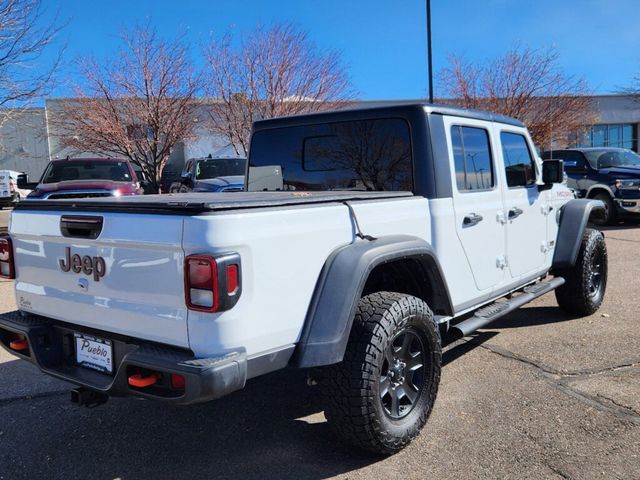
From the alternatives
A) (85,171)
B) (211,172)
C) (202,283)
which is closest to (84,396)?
(202,283)

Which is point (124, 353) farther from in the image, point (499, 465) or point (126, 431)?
point (499, 465)

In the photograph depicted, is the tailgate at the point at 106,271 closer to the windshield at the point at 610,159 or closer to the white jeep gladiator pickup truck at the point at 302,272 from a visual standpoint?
the white jeep gladiator pickup truck at the point at 302,272

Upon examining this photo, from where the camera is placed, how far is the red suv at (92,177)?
30.0 feet

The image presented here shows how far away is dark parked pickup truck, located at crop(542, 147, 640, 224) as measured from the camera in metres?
12.7

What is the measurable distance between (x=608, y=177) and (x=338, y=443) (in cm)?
1213

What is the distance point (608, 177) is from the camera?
42.5 feet

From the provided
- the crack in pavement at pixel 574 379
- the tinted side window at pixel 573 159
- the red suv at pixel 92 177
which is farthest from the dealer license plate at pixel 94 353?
the tinted side window at pixel 573 159

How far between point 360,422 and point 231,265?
43.6 inches

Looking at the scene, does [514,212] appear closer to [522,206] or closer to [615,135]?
Answer: [522,206]

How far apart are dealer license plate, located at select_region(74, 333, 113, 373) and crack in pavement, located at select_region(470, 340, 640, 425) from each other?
9.77 ft

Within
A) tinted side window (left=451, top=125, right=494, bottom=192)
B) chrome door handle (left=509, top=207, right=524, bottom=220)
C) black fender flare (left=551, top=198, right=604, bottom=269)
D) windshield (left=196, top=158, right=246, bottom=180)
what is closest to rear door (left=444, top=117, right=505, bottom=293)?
tinted side window (left=451, top=125, right=494, bottom=192)

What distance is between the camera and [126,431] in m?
3.44

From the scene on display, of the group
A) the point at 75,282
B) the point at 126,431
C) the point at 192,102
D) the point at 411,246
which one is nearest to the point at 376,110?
the point at 411,246

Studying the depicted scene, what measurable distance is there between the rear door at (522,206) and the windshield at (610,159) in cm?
Answer: 972
